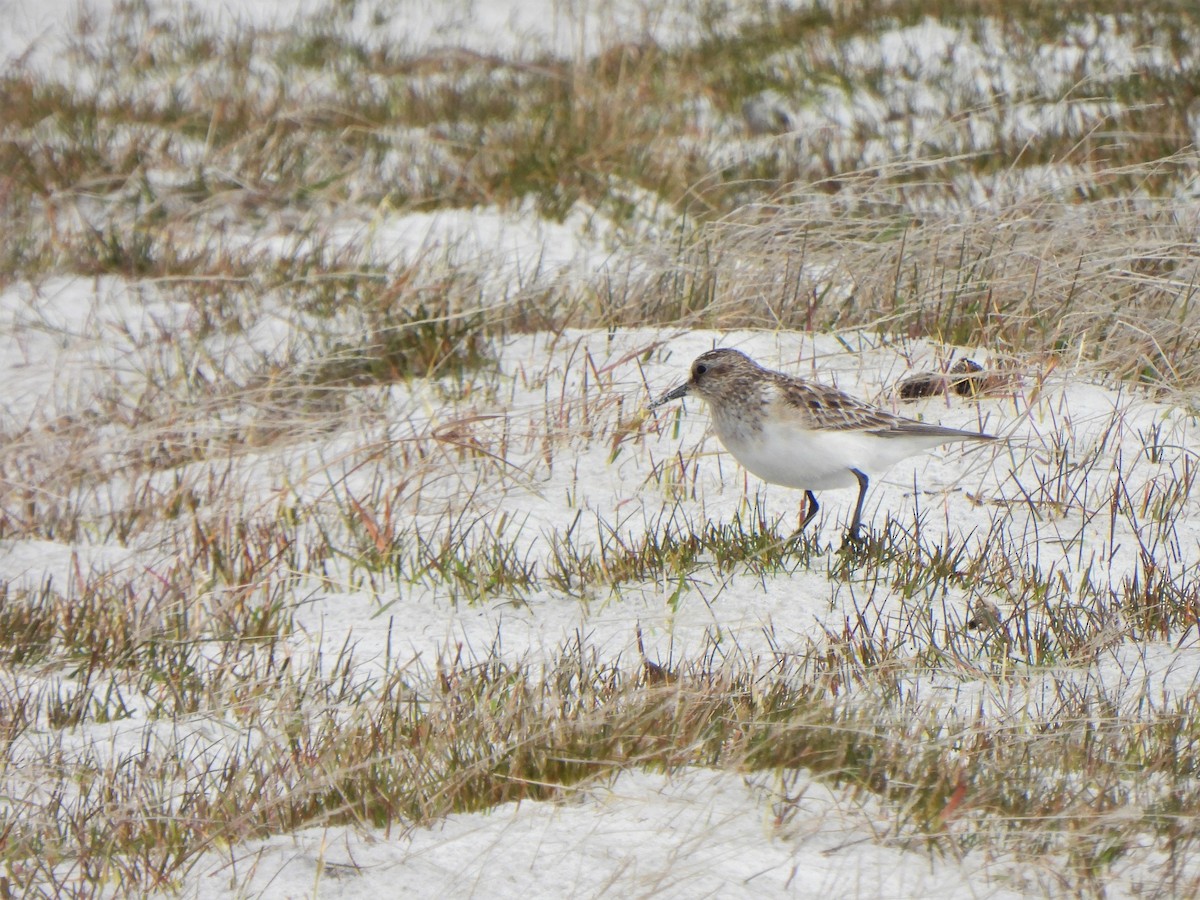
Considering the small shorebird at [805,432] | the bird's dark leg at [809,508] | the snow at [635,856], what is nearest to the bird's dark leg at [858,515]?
the small shorebird at [805,432]

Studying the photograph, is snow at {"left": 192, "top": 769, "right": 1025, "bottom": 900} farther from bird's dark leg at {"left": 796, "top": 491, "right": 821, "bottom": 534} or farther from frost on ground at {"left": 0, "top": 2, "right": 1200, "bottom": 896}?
bird's dark leg at {"left": 796, "top": 491, "right": 821, "bottom": 534}

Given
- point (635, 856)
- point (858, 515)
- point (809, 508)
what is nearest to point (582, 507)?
point (809, 508)

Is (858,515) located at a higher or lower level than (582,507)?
higher

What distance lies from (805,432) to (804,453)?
8 centimetres

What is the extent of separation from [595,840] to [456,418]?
10.3ft

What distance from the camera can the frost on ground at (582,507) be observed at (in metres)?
3.31

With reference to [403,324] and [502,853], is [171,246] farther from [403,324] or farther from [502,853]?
[502,853]

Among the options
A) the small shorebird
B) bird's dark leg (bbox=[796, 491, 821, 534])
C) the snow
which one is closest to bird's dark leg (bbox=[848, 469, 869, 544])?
the small shorebird

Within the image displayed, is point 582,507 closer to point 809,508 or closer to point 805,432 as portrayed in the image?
point 809,508

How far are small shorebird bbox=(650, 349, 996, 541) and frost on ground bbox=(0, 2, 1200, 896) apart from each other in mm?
227

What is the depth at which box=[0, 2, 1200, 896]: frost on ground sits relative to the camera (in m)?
3.31

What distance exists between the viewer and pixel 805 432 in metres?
4.86

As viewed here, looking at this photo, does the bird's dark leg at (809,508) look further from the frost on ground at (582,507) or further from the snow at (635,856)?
the snow at (635,856)

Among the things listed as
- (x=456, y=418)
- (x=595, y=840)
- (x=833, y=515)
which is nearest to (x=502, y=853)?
(x=595, y=840)
